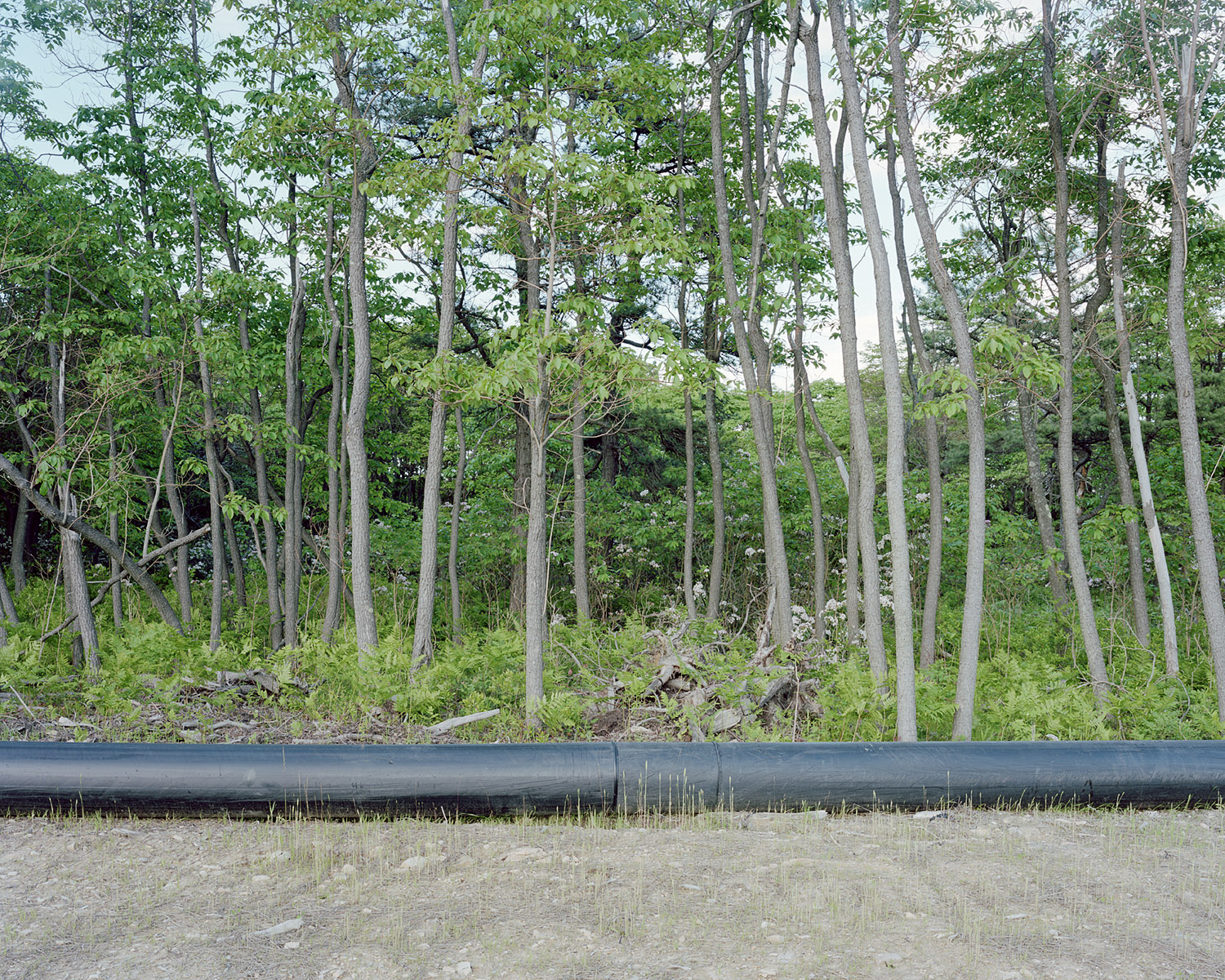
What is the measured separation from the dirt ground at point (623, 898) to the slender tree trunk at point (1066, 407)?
8.39 feet

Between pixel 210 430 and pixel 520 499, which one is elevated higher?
pixel 210 430

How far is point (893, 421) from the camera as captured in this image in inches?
247

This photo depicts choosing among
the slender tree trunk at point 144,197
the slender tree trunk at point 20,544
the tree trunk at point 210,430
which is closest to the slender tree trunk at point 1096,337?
the tree trunk at point 210,430

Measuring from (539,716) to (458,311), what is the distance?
660cm

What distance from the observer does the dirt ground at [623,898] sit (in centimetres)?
319

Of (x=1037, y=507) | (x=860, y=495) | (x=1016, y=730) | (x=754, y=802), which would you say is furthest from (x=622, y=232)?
(x=1037, y=507)

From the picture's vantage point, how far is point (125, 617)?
40.4 feet

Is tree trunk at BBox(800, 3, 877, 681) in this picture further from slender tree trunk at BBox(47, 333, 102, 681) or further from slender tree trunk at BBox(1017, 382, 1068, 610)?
slender tree trunk at BBox(47, 333, 102, 681)

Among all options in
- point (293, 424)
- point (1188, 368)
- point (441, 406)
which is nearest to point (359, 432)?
point (441, 406)

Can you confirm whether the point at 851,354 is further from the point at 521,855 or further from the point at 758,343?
the point at 521,855

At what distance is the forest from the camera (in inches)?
266

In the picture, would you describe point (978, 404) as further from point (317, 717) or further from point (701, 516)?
point (701, 516)

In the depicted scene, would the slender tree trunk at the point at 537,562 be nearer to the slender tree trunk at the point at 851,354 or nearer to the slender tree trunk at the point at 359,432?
the slender tree trunk at the point at 359,432

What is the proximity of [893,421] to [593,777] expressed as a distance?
10.9 feet
